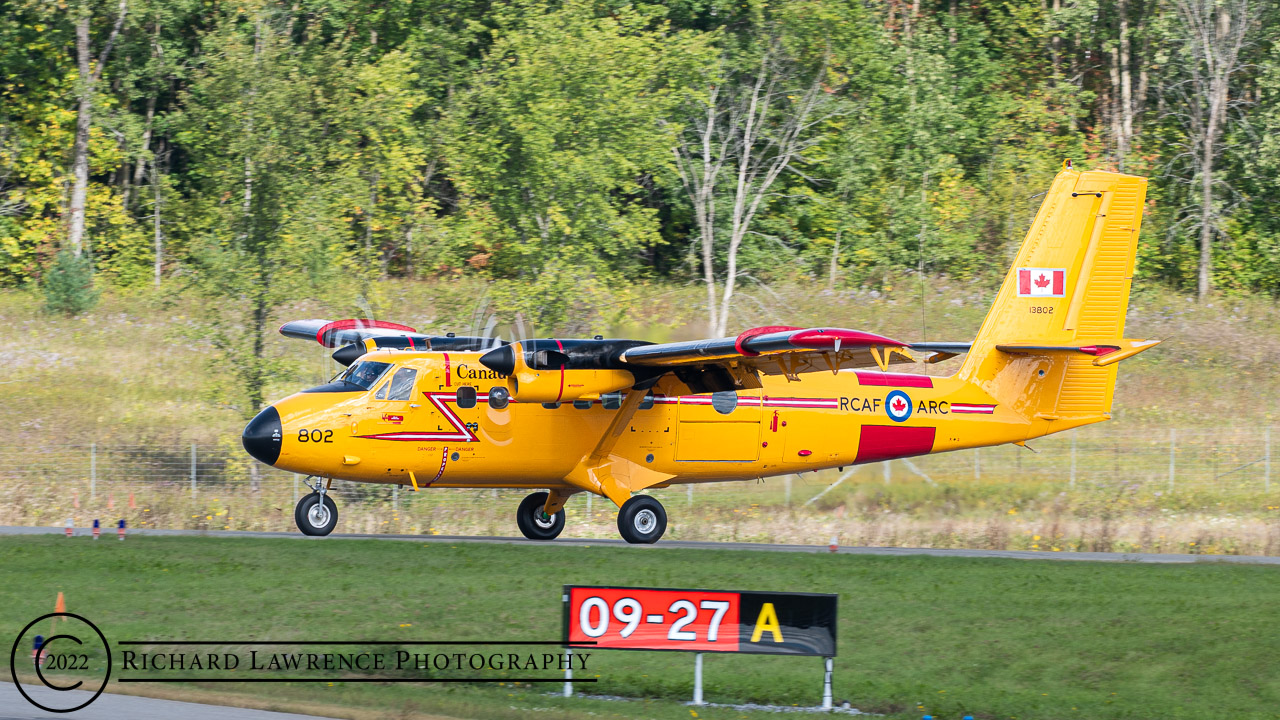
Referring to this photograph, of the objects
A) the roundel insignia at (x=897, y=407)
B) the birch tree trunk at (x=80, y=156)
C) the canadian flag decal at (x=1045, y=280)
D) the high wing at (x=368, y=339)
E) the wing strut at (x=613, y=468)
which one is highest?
the birch tree trunk at (x=80, y=156)

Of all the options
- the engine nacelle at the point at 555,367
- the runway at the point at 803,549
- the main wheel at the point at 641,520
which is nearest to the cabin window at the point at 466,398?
the engine nacelle at the point at 555,367

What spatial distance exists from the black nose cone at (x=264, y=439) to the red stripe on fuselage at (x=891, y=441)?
405 inches

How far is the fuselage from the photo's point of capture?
2155cm

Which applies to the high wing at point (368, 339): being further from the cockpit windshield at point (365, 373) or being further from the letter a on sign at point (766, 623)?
the letter a on sign at point (766, 623)

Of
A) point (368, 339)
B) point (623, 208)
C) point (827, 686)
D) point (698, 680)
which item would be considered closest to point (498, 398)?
point (368, 339)

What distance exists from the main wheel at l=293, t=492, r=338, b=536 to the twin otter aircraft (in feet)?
0.08

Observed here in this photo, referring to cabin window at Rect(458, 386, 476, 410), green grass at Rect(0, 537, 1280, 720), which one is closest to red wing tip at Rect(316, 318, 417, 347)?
cabin window at Rect(458, 386, 476, 410)

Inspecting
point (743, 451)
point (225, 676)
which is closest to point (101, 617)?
point (225, 676)

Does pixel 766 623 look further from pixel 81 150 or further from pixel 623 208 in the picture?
pixel 81 150

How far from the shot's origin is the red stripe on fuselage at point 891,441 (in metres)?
24.0

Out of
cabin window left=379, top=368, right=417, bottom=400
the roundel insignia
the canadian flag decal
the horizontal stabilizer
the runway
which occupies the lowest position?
the runway

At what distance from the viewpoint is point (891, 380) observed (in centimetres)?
2427

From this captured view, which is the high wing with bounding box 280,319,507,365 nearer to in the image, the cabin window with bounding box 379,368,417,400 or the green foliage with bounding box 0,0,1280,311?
the cabin window with bounding box 379,368,417,400

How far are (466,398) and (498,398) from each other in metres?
0.55
